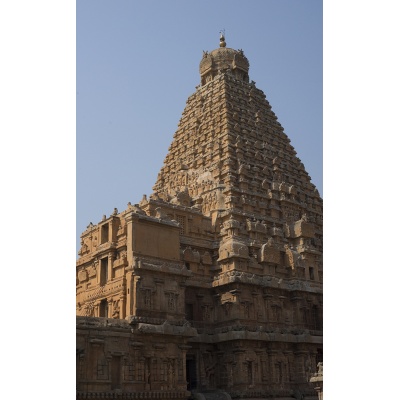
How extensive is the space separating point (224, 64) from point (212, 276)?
25223 millimetres

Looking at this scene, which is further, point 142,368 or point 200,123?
point 200,123

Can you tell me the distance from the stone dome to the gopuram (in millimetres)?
3815

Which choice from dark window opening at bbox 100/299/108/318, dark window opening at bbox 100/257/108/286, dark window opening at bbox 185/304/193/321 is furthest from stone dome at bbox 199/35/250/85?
dark window opening at bbox 100/299/108/318

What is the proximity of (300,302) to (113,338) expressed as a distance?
16119 mm

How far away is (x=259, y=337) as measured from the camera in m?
36.3

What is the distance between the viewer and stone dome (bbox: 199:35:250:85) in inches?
2219

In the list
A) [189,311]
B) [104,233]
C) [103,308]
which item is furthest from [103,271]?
[189,311]

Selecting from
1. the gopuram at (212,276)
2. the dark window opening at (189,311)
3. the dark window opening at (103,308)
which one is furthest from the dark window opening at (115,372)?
the dark window opening at (189,311)

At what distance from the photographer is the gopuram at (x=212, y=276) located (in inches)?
1194

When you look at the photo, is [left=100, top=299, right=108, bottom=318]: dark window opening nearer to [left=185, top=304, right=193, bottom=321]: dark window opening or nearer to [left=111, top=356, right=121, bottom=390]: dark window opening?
[left=111, top=356, right=121, bottom=390]: dark window opening
